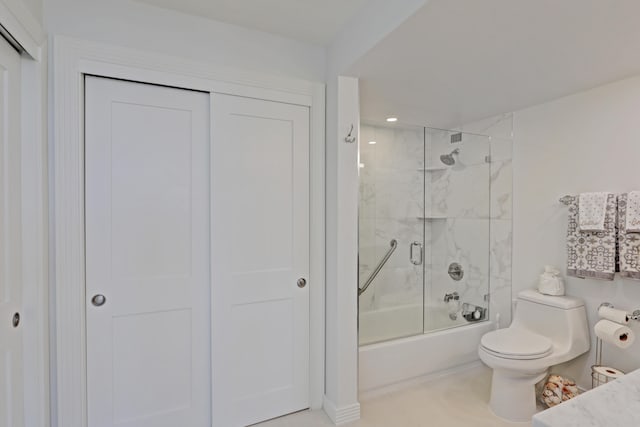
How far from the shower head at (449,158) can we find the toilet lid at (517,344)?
1.53 m

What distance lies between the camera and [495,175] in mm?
2889

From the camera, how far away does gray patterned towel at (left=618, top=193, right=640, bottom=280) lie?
1.87 m

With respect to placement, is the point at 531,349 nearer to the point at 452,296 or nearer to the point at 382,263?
the point at 452,296

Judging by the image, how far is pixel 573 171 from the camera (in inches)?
90.3

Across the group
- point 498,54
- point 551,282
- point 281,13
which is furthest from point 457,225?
point 281,13

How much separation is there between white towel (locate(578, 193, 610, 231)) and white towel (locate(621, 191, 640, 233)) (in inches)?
4.7

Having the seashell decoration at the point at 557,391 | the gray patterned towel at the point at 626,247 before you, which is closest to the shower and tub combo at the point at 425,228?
the seashell decoration at the point at 557,391

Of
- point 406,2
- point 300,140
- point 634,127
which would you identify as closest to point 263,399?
point 300,140

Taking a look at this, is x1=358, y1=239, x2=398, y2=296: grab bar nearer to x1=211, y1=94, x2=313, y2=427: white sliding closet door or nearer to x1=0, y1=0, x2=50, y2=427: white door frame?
x1=211, y1=94, x2=313, y2=427: white sliding closet door

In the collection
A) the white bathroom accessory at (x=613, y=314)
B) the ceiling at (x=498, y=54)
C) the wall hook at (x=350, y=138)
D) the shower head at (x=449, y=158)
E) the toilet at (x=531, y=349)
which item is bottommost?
the toilet at (x=531, y=349)

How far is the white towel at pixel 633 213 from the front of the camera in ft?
6.08

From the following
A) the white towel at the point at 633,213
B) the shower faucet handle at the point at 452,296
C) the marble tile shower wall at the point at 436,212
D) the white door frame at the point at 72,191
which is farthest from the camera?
the shower faucet handle at the point at 452,296

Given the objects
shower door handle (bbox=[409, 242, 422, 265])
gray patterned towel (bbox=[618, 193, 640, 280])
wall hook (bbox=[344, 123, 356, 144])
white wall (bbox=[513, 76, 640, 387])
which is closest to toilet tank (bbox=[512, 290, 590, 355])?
white wall (bbox=[513, 76, 640, 387])

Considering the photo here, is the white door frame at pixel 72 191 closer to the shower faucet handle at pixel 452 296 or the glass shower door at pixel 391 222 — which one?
the glass shower door at pixel 391 222
